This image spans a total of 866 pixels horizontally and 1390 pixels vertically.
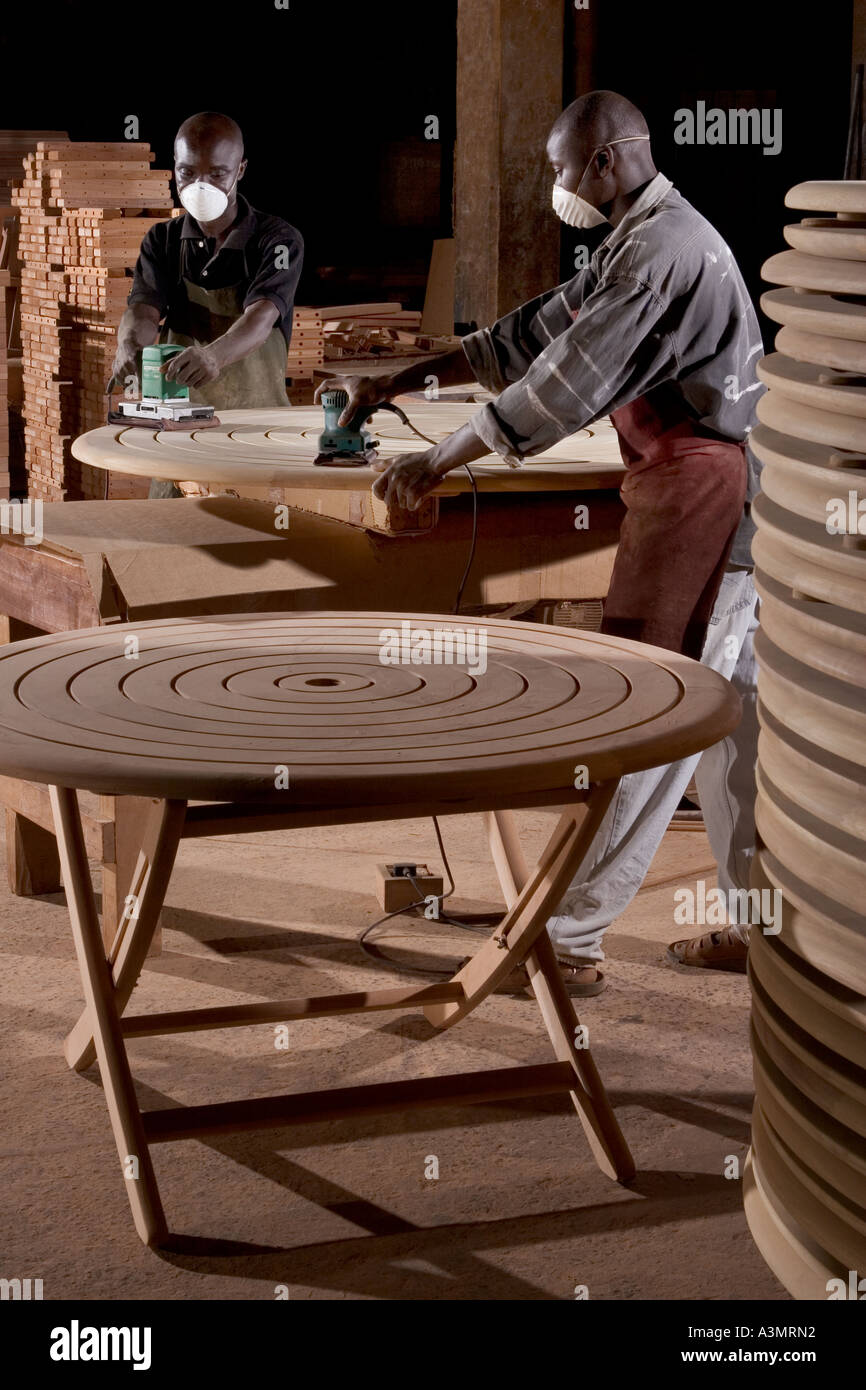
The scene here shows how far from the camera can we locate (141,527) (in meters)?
4.13

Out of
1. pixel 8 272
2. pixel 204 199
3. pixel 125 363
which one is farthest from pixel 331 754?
pixel 8 272

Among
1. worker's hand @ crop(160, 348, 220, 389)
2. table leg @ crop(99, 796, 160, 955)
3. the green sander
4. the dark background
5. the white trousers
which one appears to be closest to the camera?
the white trousers

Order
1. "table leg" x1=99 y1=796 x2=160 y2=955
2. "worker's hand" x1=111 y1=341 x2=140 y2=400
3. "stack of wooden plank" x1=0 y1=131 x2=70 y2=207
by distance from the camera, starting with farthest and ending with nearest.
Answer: "stack of wooden plank" x1=0 y1=131 x2=70 y2=207 < "worker's hand" x1=111 y1=341 x2=140 y2=400 < "table leg" x1=99 y1=796 x2=160 y2=955

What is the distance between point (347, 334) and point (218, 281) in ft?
13.7

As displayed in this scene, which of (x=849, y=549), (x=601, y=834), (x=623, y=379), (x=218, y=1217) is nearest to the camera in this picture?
(x=849, y=549)

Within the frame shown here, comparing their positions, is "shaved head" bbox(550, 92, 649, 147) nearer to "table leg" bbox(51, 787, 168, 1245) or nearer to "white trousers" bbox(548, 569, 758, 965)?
"white trousers" bbox(548, 569, 758, 965)

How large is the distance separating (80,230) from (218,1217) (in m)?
6.13

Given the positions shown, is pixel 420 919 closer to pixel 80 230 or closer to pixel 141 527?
pixel 141 527

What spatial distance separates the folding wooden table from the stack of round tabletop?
33 centimetres

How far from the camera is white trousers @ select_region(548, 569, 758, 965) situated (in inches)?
152

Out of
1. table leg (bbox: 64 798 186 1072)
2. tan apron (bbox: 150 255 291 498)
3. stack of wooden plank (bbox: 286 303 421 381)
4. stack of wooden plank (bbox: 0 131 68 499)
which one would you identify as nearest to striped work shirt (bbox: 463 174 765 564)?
table leg (bbox: 64 798 186 1072)

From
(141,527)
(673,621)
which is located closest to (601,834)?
(673,621)

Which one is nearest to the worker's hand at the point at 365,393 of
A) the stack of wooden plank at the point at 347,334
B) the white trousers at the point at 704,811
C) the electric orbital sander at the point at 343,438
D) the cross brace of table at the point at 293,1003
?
the electric orbital sander at the point at 343,438

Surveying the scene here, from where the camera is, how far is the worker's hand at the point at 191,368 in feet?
17.2
